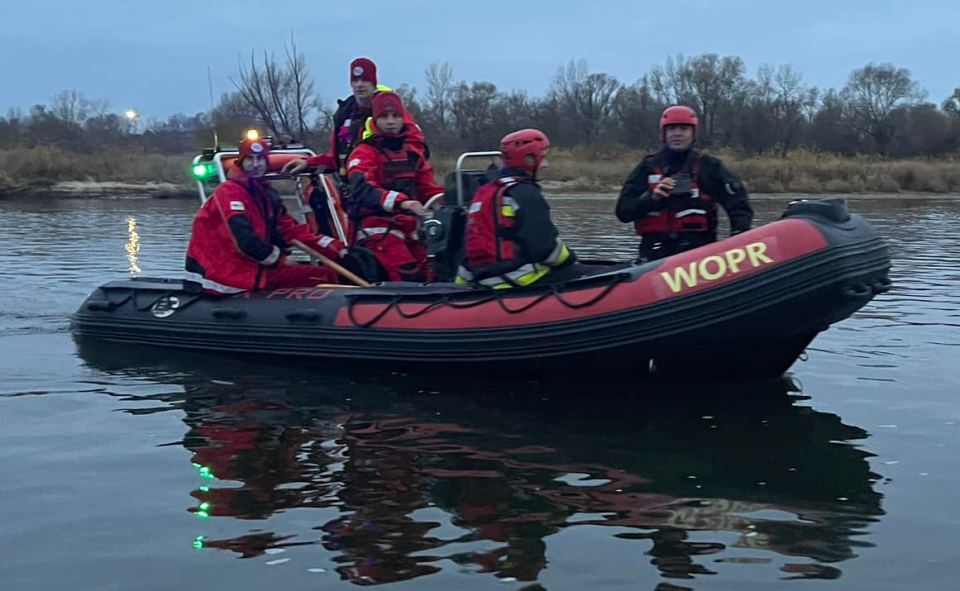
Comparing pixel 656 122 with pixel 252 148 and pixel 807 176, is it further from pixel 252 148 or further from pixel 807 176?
pixel 252 148

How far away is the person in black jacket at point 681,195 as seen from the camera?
20.3ft

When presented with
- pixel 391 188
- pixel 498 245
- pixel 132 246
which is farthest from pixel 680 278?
pixel 132 246

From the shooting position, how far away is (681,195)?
623 cm

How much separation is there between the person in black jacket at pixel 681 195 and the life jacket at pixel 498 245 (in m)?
0.56

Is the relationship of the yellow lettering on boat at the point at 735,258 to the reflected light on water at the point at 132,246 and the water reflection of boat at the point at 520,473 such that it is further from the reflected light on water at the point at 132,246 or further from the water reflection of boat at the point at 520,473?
the reflected light on water at the point at 132,246

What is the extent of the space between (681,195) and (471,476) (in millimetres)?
2326

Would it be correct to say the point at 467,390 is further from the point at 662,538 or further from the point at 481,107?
the point at 481,107

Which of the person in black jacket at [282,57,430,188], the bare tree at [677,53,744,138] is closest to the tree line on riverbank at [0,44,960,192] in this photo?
the bare tree at [677,53,744,138]

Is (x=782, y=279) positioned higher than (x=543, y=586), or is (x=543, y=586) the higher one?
(x=782, y=279)

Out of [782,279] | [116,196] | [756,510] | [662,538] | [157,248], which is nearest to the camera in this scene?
[662,538]

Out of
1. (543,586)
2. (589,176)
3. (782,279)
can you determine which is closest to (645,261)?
(782,279)

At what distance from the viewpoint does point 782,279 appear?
536 centimetres

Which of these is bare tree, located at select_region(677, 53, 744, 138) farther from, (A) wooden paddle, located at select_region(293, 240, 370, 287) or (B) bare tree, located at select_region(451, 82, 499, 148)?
(A) wooden paddle, located at select_region(293, 240, 370, 287)

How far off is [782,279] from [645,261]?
3.75 ft
